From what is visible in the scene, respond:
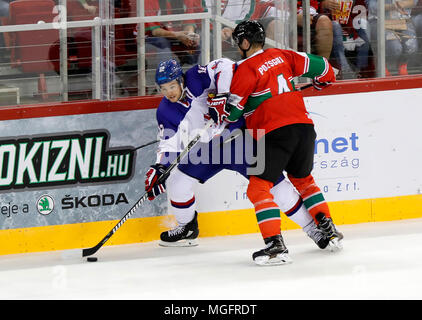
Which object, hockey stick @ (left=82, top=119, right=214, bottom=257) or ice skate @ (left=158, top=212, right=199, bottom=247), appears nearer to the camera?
hockey stick @ (left=82, top=119, right=214, bottom=257)

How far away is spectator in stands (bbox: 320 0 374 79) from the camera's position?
16.9ft

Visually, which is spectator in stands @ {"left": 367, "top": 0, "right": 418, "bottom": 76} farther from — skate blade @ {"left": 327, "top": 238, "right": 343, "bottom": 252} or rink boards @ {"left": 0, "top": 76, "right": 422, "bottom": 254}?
skate blade @ {"left": 327, "top": 238, "right": 343, "bottom": 252}

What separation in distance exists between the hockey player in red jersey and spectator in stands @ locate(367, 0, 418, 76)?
106 centimetres

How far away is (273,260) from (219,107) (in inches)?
30.2

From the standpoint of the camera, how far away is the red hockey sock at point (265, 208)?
4.06 meters

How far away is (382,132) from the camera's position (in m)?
5.05

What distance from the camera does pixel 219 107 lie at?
13.8 feet

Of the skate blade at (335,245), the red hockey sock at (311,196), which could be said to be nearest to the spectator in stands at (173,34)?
the red hockey sock at (311,196)

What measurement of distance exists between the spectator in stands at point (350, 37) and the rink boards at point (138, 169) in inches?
7.2

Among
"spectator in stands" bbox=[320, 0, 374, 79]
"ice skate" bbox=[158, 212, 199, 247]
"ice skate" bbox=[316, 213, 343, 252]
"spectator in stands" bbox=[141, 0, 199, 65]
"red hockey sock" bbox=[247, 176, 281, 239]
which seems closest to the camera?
"red hockey sock" bbox=[247, 176, 281, 239]

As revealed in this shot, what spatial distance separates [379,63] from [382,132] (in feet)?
1.42

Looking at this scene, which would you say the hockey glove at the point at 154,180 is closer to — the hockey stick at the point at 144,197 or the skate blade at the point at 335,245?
the hockey stick at the point at 144,197

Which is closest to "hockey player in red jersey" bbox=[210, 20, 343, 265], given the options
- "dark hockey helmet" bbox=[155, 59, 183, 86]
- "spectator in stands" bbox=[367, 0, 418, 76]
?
"dark hockey helmet" bbox=[155, 59, 183, 86]

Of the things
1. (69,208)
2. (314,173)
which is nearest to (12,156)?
Answer: (69,208)
